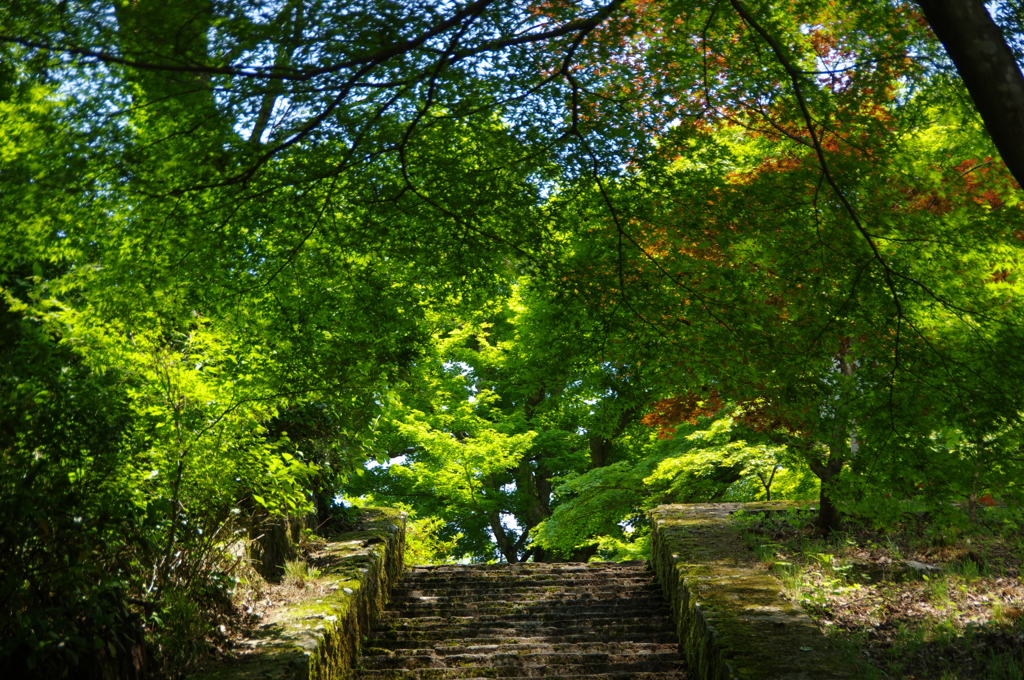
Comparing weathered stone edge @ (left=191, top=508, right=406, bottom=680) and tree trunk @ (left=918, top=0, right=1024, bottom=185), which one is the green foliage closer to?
weathered stone edge @ (left=191, top=508, right=406, bottom=680)

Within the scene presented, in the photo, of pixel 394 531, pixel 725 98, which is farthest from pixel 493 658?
pixel 725 98

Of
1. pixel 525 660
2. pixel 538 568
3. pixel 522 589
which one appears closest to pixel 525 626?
pixel 525 660

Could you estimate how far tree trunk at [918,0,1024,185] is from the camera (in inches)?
126

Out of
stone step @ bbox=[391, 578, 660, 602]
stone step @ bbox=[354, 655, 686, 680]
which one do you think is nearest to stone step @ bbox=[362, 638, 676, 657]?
stone step @ bbox=[354, 655, 686, 680]

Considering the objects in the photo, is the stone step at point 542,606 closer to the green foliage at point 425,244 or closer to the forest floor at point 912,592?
the forest floor at point 912,592

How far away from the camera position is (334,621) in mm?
5766

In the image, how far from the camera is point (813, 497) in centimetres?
988

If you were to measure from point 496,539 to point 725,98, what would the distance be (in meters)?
14.8

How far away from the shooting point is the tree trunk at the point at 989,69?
3.20 meters

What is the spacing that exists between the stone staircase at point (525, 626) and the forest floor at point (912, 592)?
4.32 ft

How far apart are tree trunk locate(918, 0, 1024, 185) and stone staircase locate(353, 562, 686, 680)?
4327 mm

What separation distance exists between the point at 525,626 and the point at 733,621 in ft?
7.59

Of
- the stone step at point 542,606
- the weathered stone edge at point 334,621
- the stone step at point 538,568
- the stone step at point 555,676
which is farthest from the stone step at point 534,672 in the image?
the stone step at point 538,568

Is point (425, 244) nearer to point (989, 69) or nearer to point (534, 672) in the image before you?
point (989, 69)
